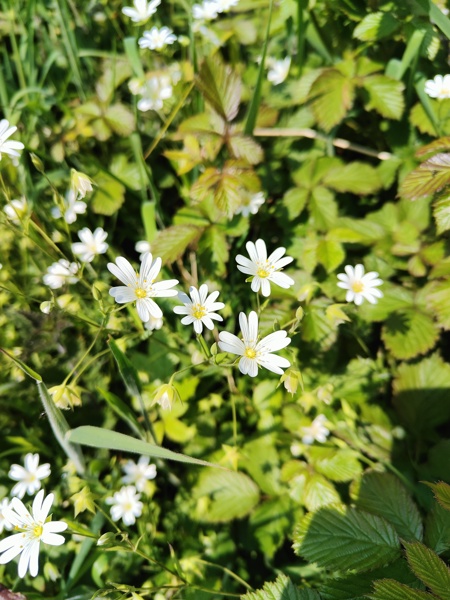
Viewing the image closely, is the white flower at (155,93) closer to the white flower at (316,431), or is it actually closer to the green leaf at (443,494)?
the white flower at (316,431)

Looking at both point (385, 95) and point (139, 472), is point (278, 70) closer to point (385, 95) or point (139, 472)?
point (385, 95)

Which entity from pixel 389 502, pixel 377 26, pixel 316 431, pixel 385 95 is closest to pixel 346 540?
pixel 389 502

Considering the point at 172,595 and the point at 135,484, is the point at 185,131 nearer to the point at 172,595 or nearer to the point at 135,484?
the point at 135,484

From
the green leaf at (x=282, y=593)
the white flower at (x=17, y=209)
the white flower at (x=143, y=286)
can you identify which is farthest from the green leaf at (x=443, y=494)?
the white flower at (x=17, y=209)

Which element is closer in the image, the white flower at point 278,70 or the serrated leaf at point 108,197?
the serrated leaf at point 108,197

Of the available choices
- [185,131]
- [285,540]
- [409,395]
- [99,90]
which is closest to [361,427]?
[409,395]

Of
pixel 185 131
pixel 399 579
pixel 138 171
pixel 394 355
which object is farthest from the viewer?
pixel 138 171
